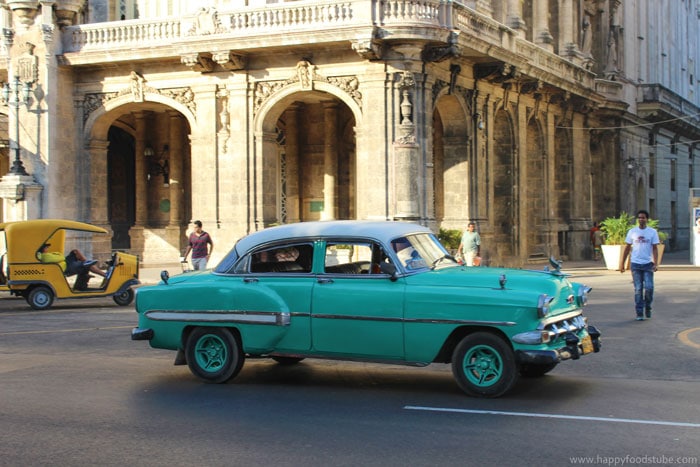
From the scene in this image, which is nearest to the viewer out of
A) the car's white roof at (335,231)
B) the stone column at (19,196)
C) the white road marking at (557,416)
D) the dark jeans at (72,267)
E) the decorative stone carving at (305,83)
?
the white road marking at (557,416)

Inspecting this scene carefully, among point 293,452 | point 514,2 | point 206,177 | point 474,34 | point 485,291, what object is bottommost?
point 293,452

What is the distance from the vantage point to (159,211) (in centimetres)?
3472

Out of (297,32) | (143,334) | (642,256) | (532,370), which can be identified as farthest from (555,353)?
(297,32)

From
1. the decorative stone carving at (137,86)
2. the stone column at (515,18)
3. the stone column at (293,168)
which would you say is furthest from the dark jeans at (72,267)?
the stone column at (515,18)

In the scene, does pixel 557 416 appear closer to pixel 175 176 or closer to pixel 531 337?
pixel 531 337

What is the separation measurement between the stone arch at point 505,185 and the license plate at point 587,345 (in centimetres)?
2326

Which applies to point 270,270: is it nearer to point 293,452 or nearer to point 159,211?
point 293,452

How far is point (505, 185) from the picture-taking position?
3312 cm

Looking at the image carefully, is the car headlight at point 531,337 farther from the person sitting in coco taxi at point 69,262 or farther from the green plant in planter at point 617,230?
the green plant in planter at point 617,230

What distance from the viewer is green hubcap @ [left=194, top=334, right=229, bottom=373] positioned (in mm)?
10266

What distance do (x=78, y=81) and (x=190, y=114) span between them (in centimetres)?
420

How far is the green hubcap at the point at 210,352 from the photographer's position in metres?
10.3

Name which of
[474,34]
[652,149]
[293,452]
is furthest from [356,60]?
[652,149]

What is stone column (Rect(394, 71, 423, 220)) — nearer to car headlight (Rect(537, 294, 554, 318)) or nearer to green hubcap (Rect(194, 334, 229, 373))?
green hubcap (Rect(194, 334, 229, 373))
